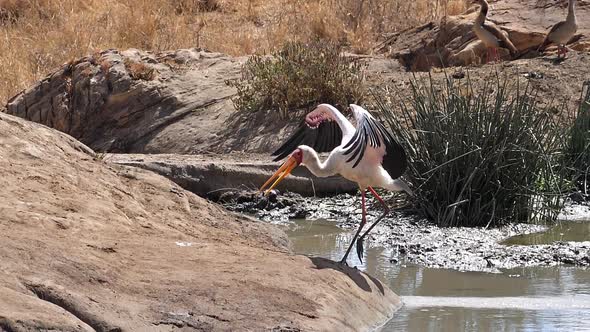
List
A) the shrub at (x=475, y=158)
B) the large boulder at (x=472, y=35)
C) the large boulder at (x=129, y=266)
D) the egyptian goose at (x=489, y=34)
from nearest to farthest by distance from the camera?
→ the large boulder at (x=129, y=266)
the shrub at (x=475, y=158)
the egyptian goose at (x=489, y=34)
the large boulder at (x=472, y=35)

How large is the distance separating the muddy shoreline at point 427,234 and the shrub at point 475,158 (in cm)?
19

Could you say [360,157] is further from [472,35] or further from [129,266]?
[472,35]

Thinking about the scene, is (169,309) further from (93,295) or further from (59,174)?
(59,174)

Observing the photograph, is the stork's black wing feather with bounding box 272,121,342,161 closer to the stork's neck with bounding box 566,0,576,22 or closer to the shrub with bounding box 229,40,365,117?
the shrub with bounding box 229,40,365,117

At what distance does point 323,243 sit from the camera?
9.92m

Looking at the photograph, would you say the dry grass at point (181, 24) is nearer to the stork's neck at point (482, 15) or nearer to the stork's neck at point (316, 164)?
the stork's neck at point (482, 15)

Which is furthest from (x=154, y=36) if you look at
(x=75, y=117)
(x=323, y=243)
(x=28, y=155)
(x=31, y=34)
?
(x=28, y=155)

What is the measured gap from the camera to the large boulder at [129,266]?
5.55m

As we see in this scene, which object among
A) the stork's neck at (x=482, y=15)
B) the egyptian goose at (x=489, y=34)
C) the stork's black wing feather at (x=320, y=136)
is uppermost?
the stork's black wing feather at (x=320, y=136)

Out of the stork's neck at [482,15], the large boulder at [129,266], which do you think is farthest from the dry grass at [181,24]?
the large boulder at [129,266]

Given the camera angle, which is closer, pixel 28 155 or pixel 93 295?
pixel 93 295

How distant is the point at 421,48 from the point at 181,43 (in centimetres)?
364

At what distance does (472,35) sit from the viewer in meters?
17.3

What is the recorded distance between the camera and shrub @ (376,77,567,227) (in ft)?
33.4
